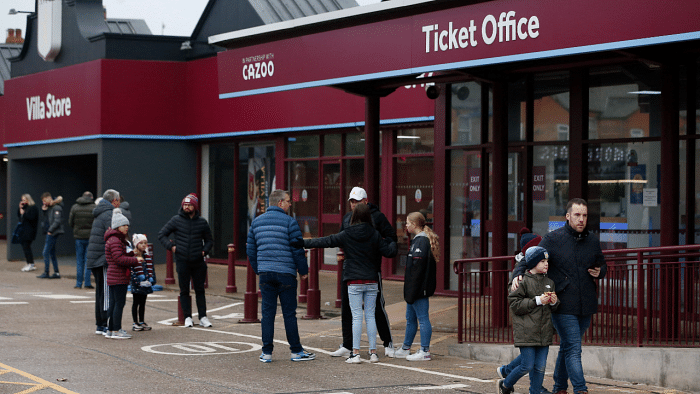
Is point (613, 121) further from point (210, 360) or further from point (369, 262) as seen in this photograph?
point (210, 360)

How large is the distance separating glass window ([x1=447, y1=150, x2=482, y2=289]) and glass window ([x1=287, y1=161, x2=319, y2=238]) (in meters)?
4.95

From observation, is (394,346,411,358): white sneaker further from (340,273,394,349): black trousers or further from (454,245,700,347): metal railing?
(454,245,700,347): metal railing

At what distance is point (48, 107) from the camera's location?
77.2 ft

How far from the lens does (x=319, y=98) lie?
61.7 ft

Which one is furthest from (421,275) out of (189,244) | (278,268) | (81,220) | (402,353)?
(81,220)

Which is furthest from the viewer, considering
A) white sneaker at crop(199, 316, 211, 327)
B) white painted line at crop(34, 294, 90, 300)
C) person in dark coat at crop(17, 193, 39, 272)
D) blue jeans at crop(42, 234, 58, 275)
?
person in dark coat at crop(17, 193, 39, 272)

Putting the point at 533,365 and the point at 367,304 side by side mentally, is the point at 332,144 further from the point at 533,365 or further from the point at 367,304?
the point at 533,365

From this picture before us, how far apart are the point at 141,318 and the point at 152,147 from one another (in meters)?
10.3

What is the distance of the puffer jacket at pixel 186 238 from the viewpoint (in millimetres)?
12117

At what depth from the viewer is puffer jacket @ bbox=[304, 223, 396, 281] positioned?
9.72 metres

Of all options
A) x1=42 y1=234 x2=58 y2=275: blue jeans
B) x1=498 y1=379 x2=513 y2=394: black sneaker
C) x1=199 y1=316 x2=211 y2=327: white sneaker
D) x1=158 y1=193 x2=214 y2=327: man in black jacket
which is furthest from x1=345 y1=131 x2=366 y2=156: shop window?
x1=498 y1=379 x2=513 y2=394: black sneaker

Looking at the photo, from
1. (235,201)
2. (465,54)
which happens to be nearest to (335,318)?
(465,54)

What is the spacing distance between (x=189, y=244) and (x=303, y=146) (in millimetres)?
8023

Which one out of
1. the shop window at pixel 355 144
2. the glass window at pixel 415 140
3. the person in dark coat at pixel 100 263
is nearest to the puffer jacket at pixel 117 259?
the person in dark coat at pixel 100 263
